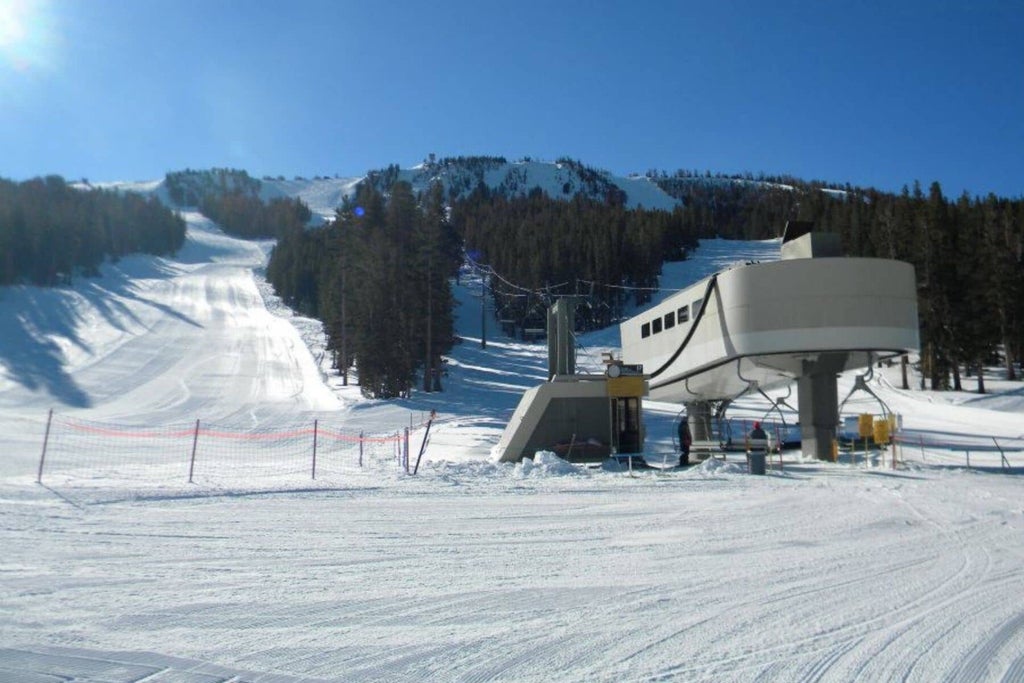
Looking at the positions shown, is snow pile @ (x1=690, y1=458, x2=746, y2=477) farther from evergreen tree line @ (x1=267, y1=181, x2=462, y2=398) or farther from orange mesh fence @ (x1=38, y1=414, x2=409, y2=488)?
evergreen tree line @ (x1=267, y1=181, x2=462, y2=398)

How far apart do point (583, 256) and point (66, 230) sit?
171ft

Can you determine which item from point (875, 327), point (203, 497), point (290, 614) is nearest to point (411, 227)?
point (875, 327)

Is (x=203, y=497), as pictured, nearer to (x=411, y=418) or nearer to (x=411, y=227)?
(x=411, y=418)

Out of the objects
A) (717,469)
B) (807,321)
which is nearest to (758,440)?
(717,469)

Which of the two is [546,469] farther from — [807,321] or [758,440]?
[807,321]

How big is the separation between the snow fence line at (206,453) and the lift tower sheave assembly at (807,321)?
→ 812 cm

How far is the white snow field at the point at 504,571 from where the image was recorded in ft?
18.3

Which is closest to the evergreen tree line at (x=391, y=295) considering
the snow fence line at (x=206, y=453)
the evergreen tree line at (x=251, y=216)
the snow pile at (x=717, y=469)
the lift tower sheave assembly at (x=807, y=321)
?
the snow fence line at (x=206, y=453)

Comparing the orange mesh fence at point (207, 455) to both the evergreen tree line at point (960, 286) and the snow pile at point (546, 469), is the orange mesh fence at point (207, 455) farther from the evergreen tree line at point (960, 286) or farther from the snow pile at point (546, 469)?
the evergreen tree line at point (960, 286)

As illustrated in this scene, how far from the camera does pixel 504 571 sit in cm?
835

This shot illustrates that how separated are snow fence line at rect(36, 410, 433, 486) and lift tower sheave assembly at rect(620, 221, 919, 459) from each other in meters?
8.12

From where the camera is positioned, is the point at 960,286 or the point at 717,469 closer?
the point at 717,469

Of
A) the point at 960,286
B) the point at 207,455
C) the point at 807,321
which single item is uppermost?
the point at 960,286

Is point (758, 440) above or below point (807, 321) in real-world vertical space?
below
